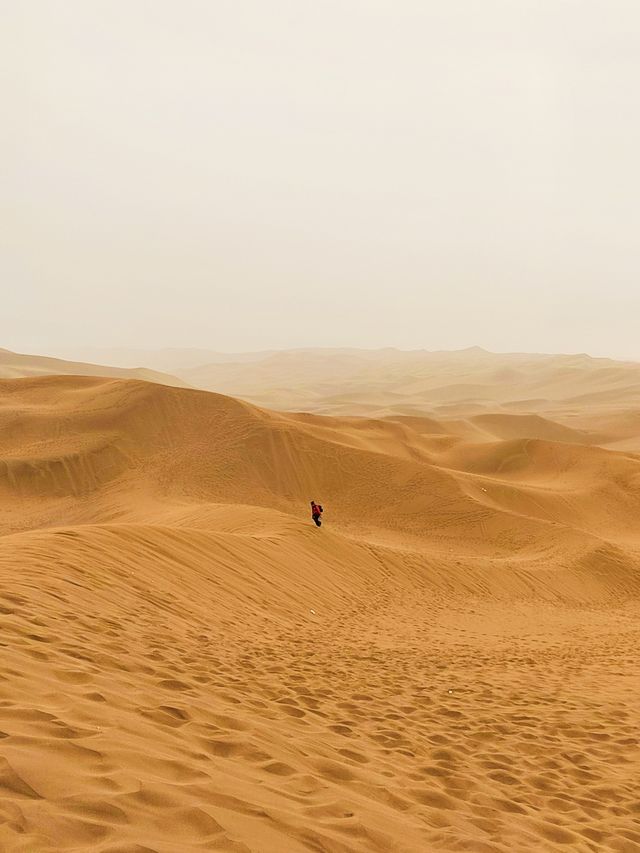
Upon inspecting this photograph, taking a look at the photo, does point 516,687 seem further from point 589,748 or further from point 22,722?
point 22,722

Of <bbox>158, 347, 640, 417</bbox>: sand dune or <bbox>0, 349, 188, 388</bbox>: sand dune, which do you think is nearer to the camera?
<bbox>158, 347, 640, 417</bbox>: sand dune

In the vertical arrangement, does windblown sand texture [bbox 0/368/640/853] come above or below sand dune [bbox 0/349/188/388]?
below

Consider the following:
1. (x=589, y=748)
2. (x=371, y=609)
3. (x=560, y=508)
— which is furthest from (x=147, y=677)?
(x=560, y=508)

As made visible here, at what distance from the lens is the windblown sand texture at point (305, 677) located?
3.12 meters

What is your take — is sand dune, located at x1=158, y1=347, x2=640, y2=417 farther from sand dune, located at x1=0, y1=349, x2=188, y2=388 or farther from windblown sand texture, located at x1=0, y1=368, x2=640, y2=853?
windblown sand texture, located at x1=0, y1=368, x2=640, y2=853

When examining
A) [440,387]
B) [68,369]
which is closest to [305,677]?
[68,369]

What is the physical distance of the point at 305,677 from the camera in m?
6.61

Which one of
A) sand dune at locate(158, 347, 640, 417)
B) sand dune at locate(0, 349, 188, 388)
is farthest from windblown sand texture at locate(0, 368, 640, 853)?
sand dune at locate(0, 349, 188, 388)

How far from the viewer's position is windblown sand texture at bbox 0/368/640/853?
312 cm

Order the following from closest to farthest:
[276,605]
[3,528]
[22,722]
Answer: [22,722], [276,605], [3,528]

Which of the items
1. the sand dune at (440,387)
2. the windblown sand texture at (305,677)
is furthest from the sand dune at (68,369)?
the windblown sand texture at (305,677)

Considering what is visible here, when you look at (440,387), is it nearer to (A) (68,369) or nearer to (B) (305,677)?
(A) (68,369)

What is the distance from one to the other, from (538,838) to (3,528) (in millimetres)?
17209

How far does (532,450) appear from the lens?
3103cm
